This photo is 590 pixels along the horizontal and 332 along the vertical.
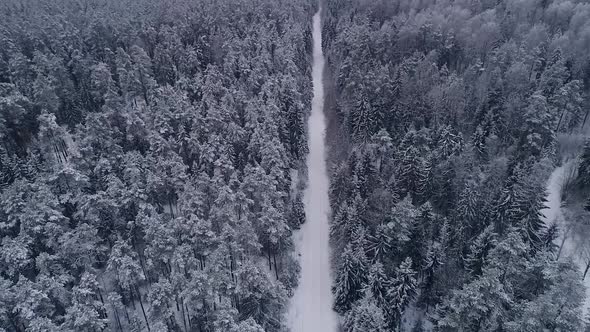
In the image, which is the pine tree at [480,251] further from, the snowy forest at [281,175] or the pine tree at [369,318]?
the pine tree at [369,318]

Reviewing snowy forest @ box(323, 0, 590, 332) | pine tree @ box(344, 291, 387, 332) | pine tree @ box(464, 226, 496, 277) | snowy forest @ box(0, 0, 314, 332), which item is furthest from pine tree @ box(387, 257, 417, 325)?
snowy forest @ box(0, 0, 314, 332)

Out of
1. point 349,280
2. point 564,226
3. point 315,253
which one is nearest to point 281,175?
point 315,253

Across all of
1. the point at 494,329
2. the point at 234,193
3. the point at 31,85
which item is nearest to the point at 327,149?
the point at 234,193

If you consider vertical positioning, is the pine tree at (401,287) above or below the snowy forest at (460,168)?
below

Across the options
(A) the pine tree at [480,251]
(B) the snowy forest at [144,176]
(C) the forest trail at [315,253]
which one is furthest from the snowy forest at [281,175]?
(C) the forest trail at [315,253]

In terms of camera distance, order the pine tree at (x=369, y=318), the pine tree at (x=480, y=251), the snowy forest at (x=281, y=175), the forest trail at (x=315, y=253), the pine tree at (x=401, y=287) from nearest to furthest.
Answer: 1. the pine tree at (x=369, y=318)
2. the snowy forest at (x=281, y=175)
3. the pine tree at (x=401, y=287)
4. the pine tree at (x=480, y=251)
5. the forest trail at (x=315, y=253)

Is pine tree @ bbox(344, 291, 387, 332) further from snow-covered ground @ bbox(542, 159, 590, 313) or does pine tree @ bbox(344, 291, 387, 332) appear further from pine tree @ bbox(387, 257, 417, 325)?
snow-covered ground @ bbox(542, 159, 590, 313)

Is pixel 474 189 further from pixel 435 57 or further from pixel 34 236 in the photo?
pixel 34 236
